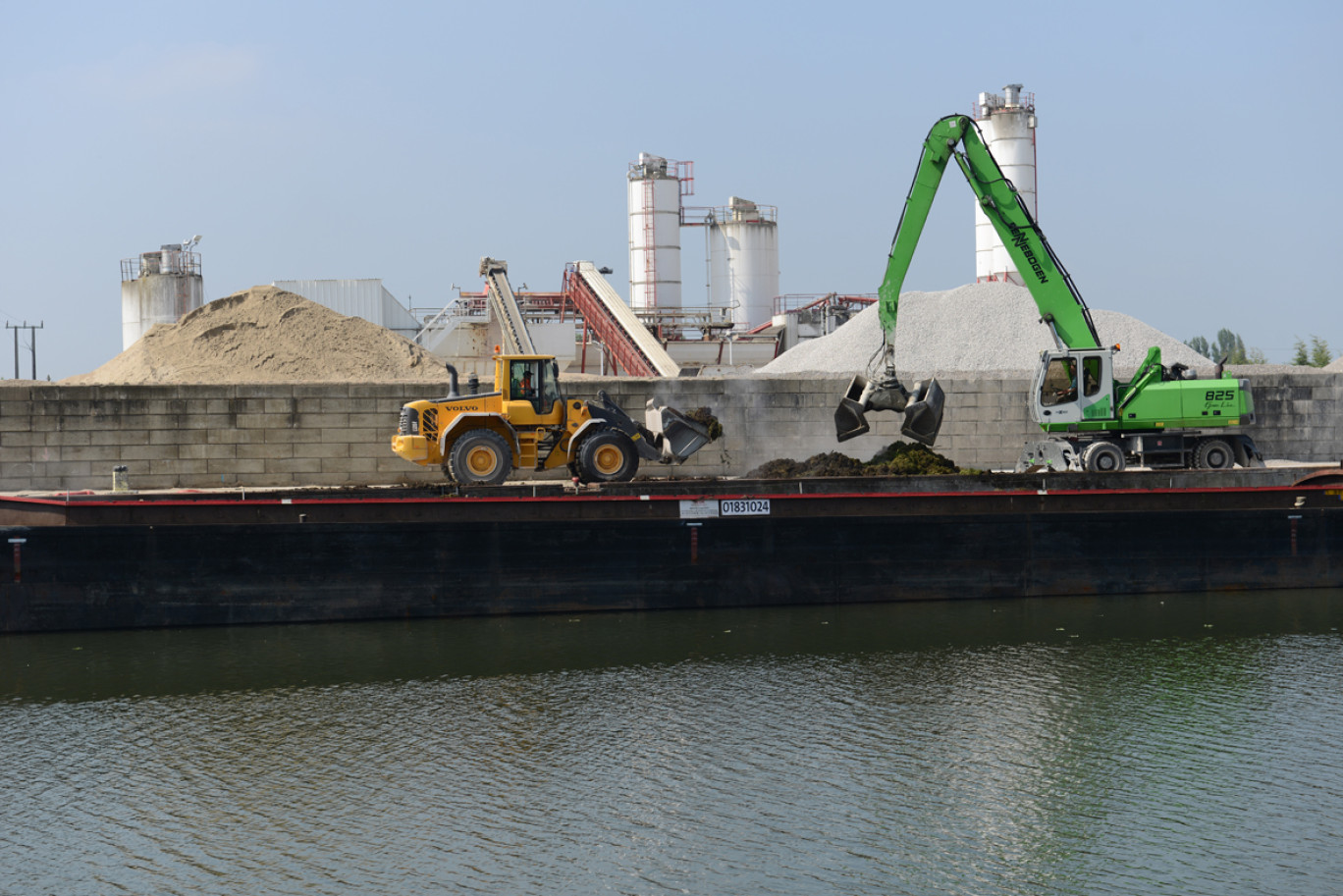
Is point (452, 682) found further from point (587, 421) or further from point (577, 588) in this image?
point (587, 421)

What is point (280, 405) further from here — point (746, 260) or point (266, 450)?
point (746, 260)

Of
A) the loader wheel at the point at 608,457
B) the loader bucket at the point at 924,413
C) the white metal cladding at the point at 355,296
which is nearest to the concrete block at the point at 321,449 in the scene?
the loader wheel at the point at 608,457

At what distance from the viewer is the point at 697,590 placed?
1803 cm

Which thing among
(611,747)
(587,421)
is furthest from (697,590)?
(611,747)

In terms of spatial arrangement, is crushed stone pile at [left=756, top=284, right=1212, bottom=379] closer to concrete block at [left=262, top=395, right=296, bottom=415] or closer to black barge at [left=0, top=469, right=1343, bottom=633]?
black barge at [left=0, top=469, right=1343, bottom=633]

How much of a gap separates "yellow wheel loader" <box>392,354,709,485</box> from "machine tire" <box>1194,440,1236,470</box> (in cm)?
945

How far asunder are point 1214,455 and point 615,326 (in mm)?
35319

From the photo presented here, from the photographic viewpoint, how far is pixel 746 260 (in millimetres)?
64062

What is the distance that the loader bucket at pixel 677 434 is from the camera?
2045cm

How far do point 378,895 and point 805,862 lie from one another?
3.19m

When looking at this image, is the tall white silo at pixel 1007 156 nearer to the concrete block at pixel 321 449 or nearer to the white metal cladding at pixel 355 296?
the white metal cladding at pixel 355 296

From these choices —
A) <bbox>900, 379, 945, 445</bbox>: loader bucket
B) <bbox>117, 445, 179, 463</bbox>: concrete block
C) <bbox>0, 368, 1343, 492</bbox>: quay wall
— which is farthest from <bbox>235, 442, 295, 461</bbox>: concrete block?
<bbox>900, 379, 945, 445</bbox>: loader bucket

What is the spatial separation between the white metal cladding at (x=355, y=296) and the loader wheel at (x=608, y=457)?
3706 centimetres

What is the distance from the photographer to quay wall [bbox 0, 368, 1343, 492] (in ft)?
70.2
